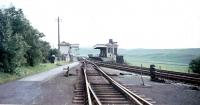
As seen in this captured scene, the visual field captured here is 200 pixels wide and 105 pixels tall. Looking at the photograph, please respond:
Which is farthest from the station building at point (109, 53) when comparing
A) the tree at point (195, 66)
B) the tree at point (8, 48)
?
the tree at point (8, 48)

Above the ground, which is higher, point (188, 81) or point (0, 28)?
point (0, 28)

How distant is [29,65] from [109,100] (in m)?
25.7

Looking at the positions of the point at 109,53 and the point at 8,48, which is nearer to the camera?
the point at 8,48

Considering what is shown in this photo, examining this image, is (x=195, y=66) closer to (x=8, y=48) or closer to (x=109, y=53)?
(x=8, y=48)

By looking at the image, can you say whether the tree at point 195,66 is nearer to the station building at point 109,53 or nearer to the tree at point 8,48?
the tree at point 8,48

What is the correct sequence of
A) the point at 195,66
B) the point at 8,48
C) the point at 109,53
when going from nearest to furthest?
the point at 8,48 < the point at 195,66 < the point at 109,53

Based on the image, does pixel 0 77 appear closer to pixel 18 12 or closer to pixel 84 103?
pixel 18 12

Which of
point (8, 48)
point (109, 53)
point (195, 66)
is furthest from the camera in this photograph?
point (109, 53)

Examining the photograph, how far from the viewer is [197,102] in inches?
495

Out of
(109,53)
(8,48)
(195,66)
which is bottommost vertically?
(195,66)

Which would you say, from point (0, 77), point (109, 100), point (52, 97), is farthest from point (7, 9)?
point (109, 100)

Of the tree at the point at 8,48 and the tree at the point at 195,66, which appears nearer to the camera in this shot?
the tree at the point at 8,48

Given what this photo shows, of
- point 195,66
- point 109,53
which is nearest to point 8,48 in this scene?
point 195,66

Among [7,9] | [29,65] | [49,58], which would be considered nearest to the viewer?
[7,9]
